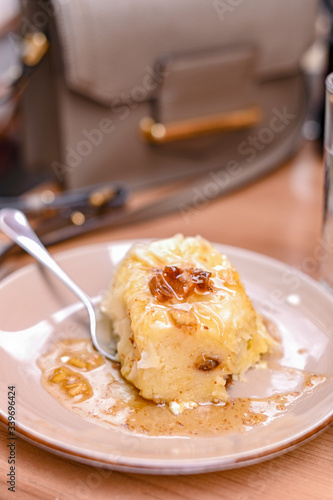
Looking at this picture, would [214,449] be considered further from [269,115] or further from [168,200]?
[269,115]

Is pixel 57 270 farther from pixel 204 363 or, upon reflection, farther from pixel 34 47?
pixel 34 47

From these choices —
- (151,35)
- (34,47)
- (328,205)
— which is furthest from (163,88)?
(328,205)

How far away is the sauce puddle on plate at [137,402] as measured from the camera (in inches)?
21.1

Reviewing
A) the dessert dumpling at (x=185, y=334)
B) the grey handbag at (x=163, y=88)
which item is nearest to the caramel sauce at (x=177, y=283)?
the dessert dumpling at (x=185, y=334)

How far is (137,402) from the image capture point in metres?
0.57

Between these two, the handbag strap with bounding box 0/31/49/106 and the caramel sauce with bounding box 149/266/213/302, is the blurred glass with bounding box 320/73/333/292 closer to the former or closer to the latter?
the caramel sauce with bounding box 149/266/213/302

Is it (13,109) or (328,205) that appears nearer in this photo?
(328,205)

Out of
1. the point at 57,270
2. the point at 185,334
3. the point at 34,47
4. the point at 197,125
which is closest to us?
the point at 185,334

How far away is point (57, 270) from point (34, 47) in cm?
37

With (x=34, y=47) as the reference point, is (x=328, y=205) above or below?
below

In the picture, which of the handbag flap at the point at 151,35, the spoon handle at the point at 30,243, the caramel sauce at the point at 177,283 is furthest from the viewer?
the handbag flap at the point at 151,35

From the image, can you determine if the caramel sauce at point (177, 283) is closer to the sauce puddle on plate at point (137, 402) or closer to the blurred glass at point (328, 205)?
the sauce puddle on plate at point (137, 402)

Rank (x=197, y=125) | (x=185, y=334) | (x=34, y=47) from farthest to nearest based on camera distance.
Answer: (x=197, y=125)
(x=34, y=47)
(x=185, y=334)

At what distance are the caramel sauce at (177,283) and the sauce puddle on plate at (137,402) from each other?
3.5 inches
